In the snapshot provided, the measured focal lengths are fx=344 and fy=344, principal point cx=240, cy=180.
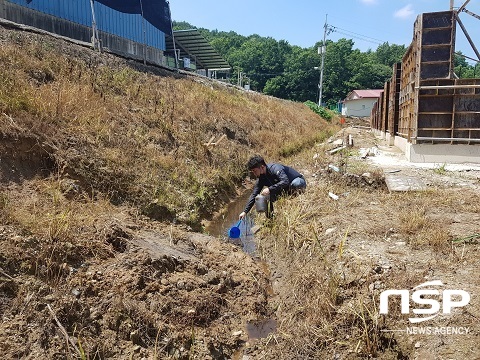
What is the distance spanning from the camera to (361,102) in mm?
51406

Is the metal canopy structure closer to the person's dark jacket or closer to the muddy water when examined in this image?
the muddy water

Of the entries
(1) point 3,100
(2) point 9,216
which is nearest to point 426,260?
(2) point 9,216

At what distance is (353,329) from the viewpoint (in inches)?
122

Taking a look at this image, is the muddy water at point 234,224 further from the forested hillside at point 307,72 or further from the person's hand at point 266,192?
the forested hillside at point 307,72

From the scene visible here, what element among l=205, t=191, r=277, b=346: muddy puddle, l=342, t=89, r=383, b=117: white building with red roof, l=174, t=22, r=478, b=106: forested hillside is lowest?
l=205, t=191, r=277, b=346: muddy puddle

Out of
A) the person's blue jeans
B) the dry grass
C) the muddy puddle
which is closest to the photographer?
the muddy puddle

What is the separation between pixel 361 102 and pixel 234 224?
49.6 m

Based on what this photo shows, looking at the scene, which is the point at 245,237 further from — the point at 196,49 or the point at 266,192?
the point at 196,49

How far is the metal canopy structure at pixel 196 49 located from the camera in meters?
22.1

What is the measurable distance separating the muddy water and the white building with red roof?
47.3 meters

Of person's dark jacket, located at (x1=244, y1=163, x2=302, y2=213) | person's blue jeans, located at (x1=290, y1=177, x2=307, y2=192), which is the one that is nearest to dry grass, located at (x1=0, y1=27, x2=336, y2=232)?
person's dark jacket, located at (x1=244, y1=163, x2=302, y2=213)

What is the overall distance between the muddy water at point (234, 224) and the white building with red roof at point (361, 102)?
155 ft

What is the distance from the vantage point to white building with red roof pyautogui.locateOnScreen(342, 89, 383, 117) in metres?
50.5

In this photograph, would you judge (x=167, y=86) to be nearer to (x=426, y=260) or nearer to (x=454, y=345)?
(x=426, y=260)
